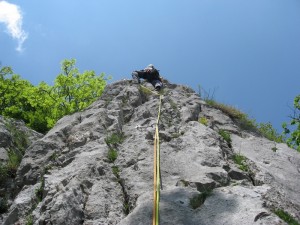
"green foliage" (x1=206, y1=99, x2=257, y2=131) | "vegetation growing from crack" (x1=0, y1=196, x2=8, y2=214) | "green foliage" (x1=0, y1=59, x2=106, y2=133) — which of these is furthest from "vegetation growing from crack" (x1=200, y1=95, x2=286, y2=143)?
"green foliage" (x1=0, y1=59, x2=106, y2=133)

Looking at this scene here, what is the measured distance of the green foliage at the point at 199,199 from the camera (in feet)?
18.5

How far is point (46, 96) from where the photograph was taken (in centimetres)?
2692

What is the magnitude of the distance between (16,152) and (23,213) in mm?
3286

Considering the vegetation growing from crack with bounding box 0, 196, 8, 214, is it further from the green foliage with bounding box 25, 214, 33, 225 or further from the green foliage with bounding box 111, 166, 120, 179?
the green foliage with bounding box 111, 166, 120, 179

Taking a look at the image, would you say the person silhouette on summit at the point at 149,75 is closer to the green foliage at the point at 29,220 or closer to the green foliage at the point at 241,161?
the green foliage at the point at 241,161

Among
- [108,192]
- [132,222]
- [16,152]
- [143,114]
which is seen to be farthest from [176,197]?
[16,152]

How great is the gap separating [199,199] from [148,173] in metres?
1.47

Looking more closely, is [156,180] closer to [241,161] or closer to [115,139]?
[241,161]

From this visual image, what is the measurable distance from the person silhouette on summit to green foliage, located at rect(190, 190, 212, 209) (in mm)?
8030

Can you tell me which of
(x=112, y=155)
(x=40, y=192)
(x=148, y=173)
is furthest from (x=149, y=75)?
(x=40, y=192)

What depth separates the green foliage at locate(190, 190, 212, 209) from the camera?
5.64 m

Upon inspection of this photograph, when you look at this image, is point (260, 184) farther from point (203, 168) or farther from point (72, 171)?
point (72, 171)

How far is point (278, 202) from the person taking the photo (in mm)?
5867

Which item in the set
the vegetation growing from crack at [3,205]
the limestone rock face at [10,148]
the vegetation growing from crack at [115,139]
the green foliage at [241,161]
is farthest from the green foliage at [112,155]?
the green foliage at [241,161]
